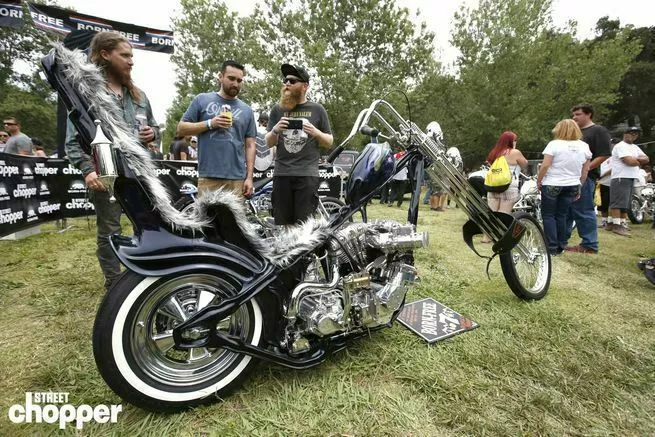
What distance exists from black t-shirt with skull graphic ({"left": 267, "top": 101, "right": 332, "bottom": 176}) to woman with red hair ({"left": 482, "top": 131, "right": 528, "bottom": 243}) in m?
3.09

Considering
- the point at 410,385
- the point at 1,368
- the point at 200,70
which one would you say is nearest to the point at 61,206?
the point at 1,368

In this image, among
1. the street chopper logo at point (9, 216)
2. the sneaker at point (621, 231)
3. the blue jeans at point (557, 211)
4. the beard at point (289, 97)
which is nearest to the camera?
the beard at point (289, 97)

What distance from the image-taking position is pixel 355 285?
1879mm

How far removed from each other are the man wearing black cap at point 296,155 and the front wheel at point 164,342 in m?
1.31

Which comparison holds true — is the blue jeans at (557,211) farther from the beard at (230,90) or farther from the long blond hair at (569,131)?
the beard at (230,90)

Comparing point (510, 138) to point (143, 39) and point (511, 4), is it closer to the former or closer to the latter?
point (143, 39)

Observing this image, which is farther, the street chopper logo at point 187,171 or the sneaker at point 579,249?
the street chopper logo at point 187,171

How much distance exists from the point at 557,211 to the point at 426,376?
3.68m

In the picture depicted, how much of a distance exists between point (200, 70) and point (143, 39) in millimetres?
17302

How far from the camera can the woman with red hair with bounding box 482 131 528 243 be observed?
471 centimetres

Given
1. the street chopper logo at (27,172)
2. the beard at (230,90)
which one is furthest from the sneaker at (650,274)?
the street chopper logo at (27,172)

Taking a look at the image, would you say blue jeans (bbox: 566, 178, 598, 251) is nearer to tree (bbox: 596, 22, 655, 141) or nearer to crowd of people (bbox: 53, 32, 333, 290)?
crowd of people (bbox: 53, 32, 333, 290)

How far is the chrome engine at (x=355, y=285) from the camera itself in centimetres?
176

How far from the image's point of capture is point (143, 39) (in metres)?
6.85
